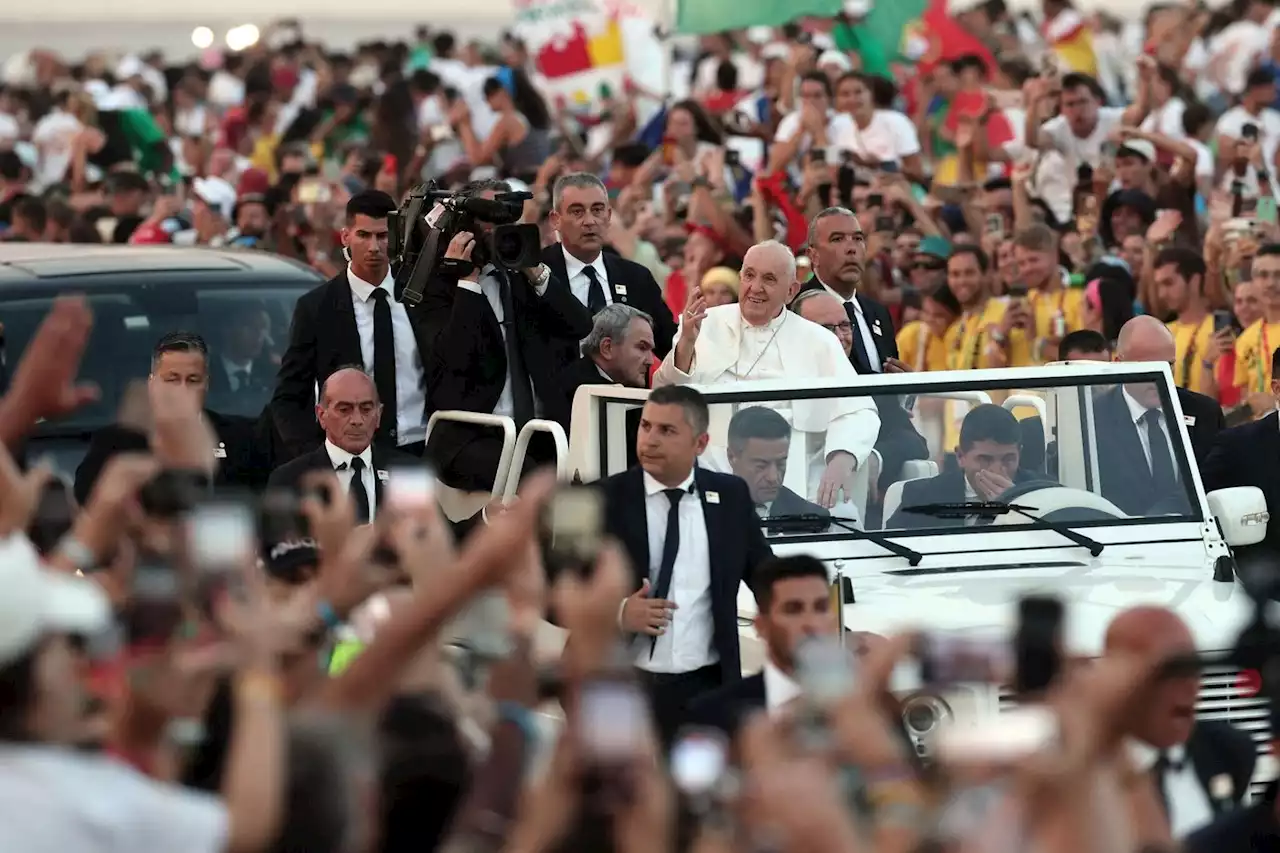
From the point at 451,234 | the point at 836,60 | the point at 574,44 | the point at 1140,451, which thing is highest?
the point at 574,44

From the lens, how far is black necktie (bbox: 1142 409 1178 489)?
31.3ft

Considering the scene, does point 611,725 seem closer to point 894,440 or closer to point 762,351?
point 894,440

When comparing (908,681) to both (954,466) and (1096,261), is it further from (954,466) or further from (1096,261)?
(1096,261)

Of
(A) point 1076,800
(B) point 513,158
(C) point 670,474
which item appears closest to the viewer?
(A) point 1076,800

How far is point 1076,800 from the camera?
358 cm

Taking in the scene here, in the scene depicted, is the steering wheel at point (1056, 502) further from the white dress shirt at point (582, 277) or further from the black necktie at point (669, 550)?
the white dress shirt at point (582, 277)

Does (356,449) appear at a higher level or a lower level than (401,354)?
lower

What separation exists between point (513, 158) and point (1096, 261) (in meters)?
6.69

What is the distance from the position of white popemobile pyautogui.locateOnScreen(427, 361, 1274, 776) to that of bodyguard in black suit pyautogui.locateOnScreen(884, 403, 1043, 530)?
27 mm

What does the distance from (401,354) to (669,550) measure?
264 cm

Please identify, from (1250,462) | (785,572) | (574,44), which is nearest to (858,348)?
(1250,462)

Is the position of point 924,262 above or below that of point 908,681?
above

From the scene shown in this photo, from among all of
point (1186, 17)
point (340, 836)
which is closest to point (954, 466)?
point (340, 836)

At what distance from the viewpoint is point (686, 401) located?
869cm
